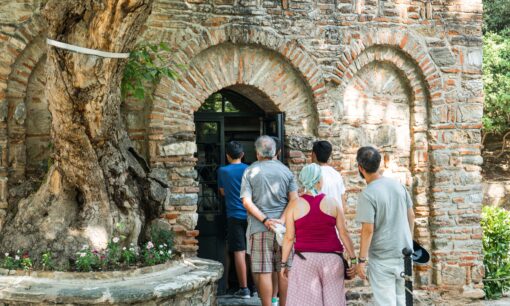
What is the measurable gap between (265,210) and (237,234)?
34.5 inches

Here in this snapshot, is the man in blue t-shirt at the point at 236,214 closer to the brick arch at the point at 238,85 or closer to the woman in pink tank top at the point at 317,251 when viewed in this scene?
the brick arch at the point at 238,85

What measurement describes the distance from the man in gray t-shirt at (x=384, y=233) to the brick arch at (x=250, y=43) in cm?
261

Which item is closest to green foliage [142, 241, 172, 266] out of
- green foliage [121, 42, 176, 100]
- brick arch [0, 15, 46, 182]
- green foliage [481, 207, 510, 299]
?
green foliage [121, 42, 176, 100]

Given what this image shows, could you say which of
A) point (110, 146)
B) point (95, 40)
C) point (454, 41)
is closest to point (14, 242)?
point (110, 146)

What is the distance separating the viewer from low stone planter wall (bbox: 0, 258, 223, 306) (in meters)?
4.86

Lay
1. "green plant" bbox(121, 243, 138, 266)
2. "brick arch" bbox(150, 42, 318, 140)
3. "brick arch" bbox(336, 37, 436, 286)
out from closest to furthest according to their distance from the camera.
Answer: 1. "green plant" bbox(121, 243, 138, 266)
2. "brick arch" bbox(150, 42, 318, 140)
3. "brick arch" bbox(336, 37, 436, 286)

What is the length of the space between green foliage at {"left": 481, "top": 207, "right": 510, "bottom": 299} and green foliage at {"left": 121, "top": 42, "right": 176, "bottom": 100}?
467 centimetres

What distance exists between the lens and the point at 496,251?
27.5 ft

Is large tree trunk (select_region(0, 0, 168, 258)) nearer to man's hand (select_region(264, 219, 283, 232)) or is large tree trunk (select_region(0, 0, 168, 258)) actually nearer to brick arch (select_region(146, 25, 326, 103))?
man's hand (select_region(264, 219, 283, 232))

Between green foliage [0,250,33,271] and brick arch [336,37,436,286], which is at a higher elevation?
brick arch [336,37,436,286]

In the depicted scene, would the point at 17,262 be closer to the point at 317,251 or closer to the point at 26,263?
the point at 26,263

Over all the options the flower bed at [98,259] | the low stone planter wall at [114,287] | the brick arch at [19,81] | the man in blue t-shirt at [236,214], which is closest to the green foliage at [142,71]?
the brick arch at [19,81]

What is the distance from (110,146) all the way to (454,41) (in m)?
4.48

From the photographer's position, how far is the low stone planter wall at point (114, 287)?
4855 millimetres
